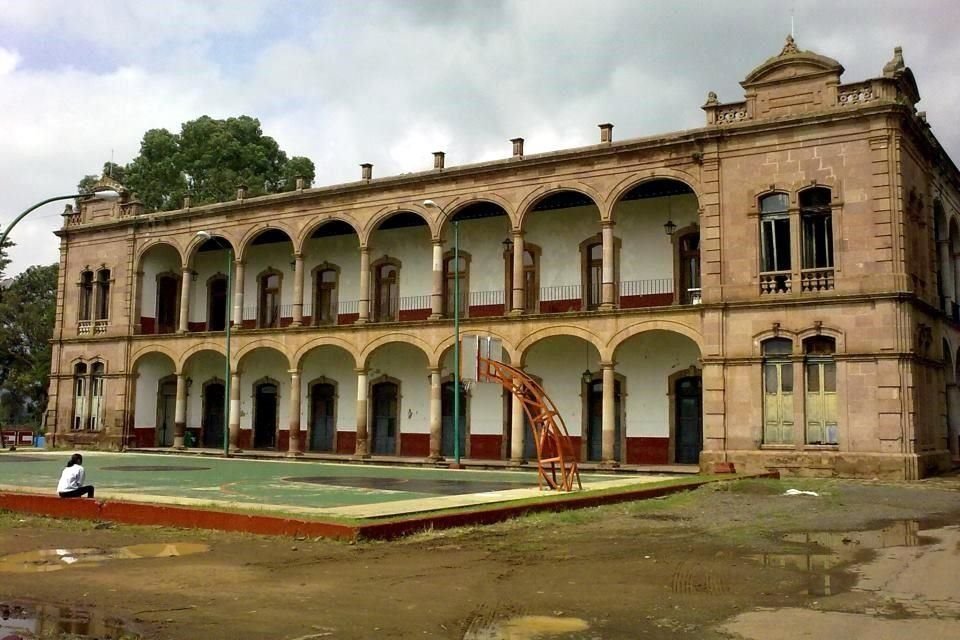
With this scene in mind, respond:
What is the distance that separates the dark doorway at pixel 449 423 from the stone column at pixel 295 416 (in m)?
4.79

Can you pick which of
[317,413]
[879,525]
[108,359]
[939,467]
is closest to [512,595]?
[879,525]

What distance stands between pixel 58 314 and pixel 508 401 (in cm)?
2001

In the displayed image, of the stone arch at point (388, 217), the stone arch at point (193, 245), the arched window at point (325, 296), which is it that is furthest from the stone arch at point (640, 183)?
the stone arch at point (193, 245)

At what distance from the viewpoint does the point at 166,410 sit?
37.2 metres

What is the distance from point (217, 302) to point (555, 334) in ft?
53.8

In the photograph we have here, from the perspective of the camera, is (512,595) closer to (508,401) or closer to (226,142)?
(508,401)

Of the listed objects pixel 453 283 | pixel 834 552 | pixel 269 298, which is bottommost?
pixel 834 552

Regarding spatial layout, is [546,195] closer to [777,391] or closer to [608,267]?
[608,267]

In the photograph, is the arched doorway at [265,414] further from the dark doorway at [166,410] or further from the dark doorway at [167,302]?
the dark doorway at [167,302]

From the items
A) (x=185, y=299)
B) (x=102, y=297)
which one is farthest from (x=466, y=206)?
(x=102, y=297)

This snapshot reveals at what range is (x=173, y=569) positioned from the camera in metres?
8.96

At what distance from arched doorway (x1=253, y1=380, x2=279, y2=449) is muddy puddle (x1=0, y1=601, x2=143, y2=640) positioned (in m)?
28.2

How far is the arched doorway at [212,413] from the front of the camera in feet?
119

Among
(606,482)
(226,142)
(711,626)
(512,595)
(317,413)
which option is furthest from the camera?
(226,142)
